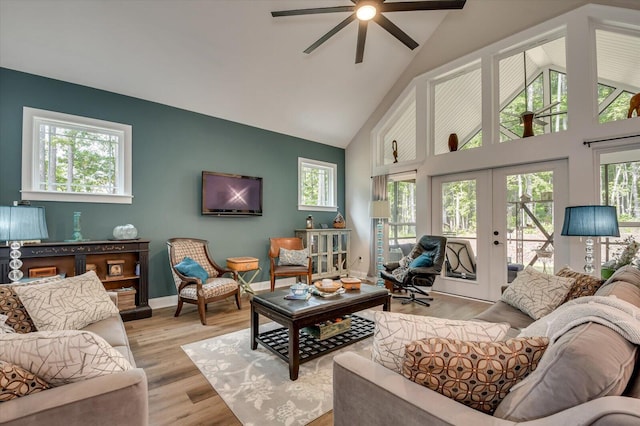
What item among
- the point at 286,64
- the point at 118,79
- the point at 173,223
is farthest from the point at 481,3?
the point at 173,223

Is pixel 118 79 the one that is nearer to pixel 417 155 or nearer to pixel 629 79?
pixel 417 155

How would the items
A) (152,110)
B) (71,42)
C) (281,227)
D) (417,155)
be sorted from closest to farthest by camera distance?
(71,42)
(152,110)
(417,155)
(281,227)

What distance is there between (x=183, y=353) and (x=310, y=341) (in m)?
1.17

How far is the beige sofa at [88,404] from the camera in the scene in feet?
2.90

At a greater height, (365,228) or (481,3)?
(481,3)

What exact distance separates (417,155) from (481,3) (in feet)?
7.90

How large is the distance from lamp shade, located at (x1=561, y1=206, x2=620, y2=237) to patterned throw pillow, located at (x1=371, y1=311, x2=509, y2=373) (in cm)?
242

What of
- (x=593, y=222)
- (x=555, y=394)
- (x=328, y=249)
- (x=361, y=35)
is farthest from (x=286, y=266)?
(x=555, y=394)

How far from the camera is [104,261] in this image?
3.68m

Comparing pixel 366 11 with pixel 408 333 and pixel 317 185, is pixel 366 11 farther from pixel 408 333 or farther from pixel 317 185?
pixel 317 185

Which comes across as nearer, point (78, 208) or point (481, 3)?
point (78, 208)

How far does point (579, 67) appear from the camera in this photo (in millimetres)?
3547

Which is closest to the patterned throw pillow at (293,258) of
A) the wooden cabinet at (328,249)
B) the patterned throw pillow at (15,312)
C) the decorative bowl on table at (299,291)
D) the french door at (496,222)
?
the wooden cabinet at (328,249)

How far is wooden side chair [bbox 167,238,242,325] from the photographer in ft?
11.3
